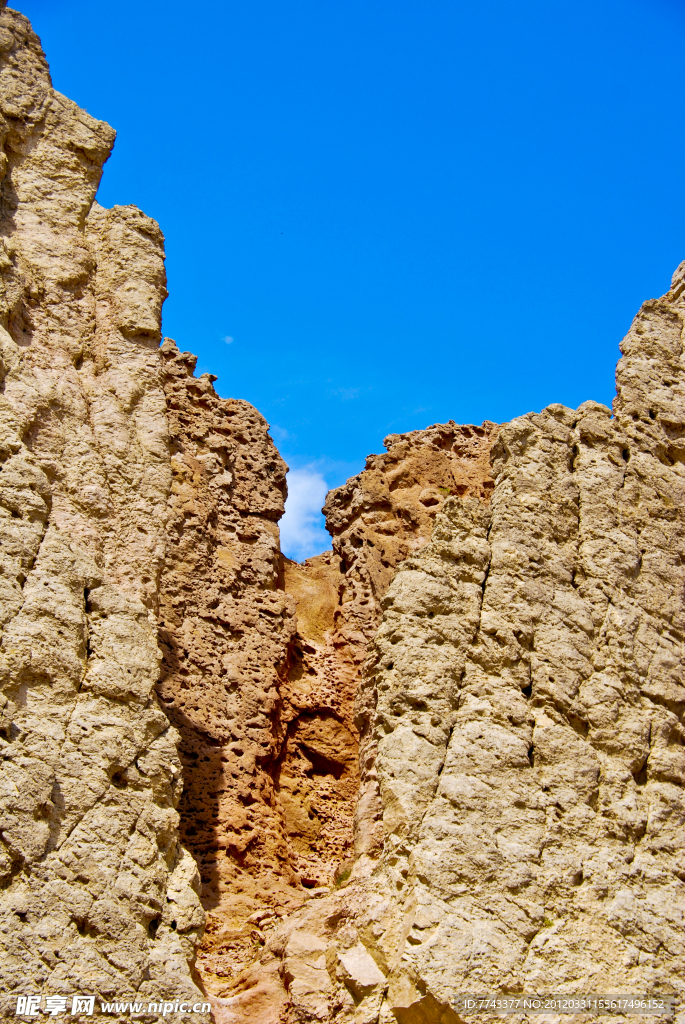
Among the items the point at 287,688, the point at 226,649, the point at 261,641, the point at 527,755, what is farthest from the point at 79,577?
the point at 527,755

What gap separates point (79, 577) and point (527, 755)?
161 inches

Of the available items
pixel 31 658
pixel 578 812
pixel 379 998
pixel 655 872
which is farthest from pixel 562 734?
pixel 31 658

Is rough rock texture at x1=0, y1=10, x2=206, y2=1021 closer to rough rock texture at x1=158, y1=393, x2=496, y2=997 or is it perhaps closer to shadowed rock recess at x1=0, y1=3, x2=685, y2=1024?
shadowed rock recess at x1=0, y1=3, x2=685, y2=1024

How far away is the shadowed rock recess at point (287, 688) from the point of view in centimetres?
898

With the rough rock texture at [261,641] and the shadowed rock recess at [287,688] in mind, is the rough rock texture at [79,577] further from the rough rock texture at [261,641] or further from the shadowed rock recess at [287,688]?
the rough rock texture at [261,641]

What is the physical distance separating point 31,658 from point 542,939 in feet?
14.9

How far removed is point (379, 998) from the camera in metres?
9.20

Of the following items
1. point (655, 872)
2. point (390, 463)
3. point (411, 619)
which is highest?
point (390, 463)

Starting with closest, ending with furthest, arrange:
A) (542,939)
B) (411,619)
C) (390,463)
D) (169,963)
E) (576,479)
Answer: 1. (169,963)
2. (542,939)
3. (411,619)
4. (576,479)
5. (390,463)

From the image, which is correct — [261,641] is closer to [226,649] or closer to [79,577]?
[226,649]

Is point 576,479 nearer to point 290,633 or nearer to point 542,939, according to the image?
point 290,633

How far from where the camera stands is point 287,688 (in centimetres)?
1274

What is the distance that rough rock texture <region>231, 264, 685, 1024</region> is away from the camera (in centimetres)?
933

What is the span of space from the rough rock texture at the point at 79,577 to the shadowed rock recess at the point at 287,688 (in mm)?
27
